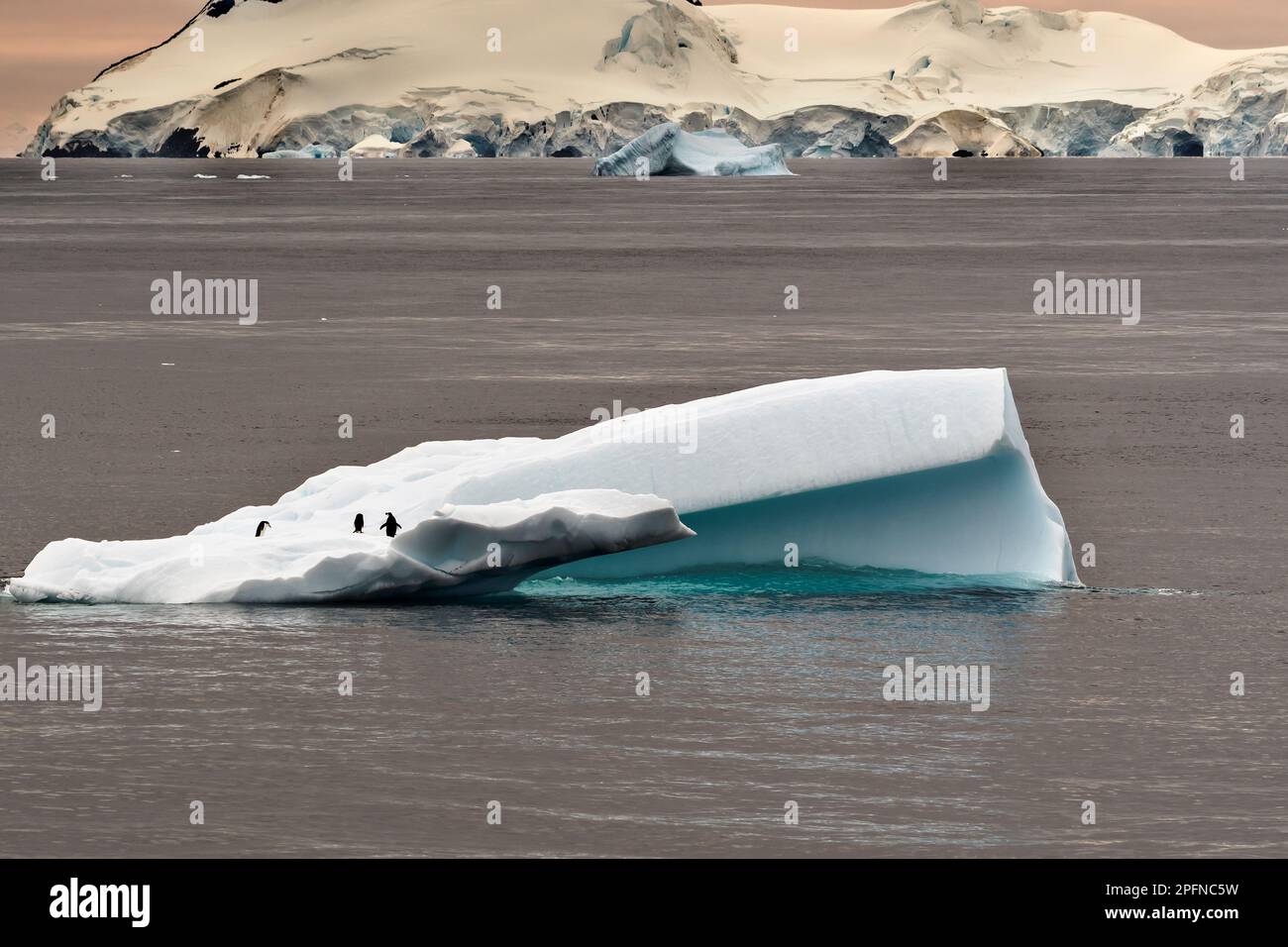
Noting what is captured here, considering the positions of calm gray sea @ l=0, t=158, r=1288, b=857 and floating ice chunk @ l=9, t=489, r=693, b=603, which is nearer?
calm gray sea @ l=0, t=158, r=1288, b=857

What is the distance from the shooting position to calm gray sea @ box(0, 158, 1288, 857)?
32.0 ft

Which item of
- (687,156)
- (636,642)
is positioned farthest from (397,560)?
(687,156)

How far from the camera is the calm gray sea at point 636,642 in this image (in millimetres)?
9742

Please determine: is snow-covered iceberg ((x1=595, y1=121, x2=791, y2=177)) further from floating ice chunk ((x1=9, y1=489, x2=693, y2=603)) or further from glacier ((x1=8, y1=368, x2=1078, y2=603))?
floating ice chunk ((x1=9, y1=489, x2=693, y2=603))

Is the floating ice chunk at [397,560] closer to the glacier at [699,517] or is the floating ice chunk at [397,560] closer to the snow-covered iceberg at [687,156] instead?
the glacier at [699,517]

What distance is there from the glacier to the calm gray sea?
13.4 inches

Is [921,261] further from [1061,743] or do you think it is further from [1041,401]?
[1061,743]

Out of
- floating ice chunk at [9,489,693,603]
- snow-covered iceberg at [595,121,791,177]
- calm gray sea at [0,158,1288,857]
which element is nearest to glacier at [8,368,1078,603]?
floating ice chunk at [9,489,693,603]

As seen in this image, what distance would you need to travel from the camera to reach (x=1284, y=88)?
19125 cm

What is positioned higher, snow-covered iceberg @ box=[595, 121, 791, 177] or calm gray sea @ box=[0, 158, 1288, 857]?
snow-covered iceberg @ box=[595, 121, 791, 177]

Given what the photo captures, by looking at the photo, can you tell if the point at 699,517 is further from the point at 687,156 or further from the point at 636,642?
the point at 687,156

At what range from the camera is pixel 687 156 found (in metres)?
151

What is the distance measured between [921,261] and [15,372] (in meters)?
34.0
